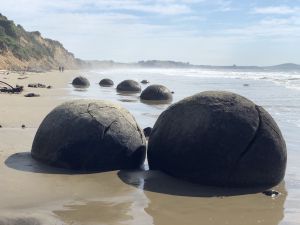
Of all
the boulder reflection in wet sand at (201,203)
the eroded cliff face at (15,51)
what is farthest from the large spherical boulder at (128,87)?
the eroded cliff face at (15,51)

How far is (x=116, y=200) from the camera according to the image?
5.68m

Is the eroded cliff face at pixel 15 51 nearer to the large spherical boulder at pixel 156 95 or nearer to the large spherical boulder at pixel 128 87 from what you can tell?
the large spherical boulder at pixel 128 87

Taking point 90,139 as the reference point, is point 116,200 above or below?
below

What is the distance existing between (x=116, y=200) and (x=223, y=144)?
1.67 meters

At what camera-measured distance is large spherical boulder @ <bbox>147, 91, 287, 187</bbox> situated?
639cm

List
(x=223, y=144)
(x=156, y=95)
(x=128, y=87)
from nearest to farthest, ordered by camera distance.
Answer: (x=223, y=144)
(x=156, y=95)
(x=128, y=87)

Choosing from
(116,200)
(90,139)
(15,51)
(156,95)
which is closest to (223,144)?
(116,200)

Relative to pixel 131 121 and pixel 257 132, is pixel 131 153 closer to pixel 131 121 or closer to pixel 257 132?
pixel 131 121

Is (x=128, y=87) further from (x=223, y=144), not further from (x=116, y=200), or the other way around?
(x=116, y=200)

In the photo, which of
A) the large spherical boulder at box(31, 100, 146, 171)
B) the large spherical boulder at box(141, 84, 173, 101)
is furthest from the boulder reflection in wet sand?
the large spherical boulder at box(141, 84, 173, 101)

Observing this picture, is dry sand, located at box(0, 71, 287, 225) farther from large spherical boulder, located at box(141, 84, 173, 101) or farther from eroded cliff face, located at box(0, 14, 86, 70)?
eroded cliff face, located at box(0, 14, 86, 70)

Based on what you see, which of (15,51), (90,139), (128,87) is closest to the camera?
(90,139)

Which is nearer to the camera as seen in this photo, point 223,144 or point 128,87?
point 223,144

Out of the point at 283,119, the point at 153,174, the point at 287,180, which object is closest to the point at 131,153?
the point at 153,174
